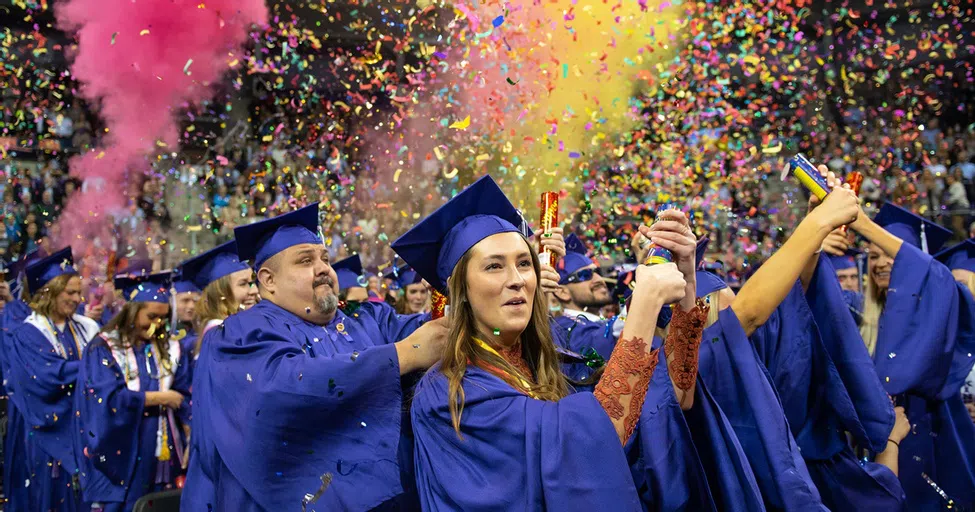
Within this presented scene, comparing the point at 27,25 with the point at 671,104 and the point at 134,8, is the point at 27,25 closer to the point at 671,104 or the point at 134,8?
the point at 134,8

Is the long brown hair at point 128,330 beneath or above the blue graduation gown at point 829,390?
above

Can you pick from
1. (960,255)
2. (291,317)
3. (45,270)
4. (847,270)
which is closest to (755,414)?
(291,317)

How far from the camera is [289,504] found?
3.20 m

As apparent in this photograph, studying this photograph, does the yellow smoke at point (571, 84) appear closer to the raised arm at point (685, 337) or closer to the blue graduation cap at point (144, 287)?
the blue graduation cap at point (144, 287)

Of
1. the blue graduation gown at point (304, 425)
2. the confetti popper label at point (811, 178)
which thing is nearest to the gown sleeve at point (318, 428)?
the blue graduation gown at point (304, 425)

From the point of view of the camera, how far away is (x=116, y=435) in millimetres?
6160

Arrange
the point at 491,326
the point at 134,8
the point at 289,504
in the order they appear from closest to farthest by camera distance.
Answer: the point at 491,326, the point at 289,504, the point at 134,8

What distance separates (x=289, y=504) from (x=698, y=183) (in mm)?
10235

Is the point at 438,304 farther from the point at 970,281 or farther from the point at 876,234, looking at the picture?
the point at 970,281

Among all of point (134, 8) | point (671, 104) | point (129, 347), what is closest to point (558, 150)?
point (671, 104)

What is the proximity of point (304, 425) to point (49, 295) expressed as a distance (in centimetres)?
526

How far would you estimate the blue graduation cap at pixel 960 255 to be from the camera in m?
6.08

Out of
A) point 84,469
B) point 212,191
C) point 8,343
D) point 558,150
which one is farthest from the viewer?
point 212,191

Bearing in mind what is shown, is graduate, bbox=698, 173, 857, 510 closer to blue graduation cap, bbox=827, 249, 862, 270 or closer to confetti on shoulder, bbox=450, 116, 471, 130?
blue graduation cap, bbox=827, 249, 862, 270
